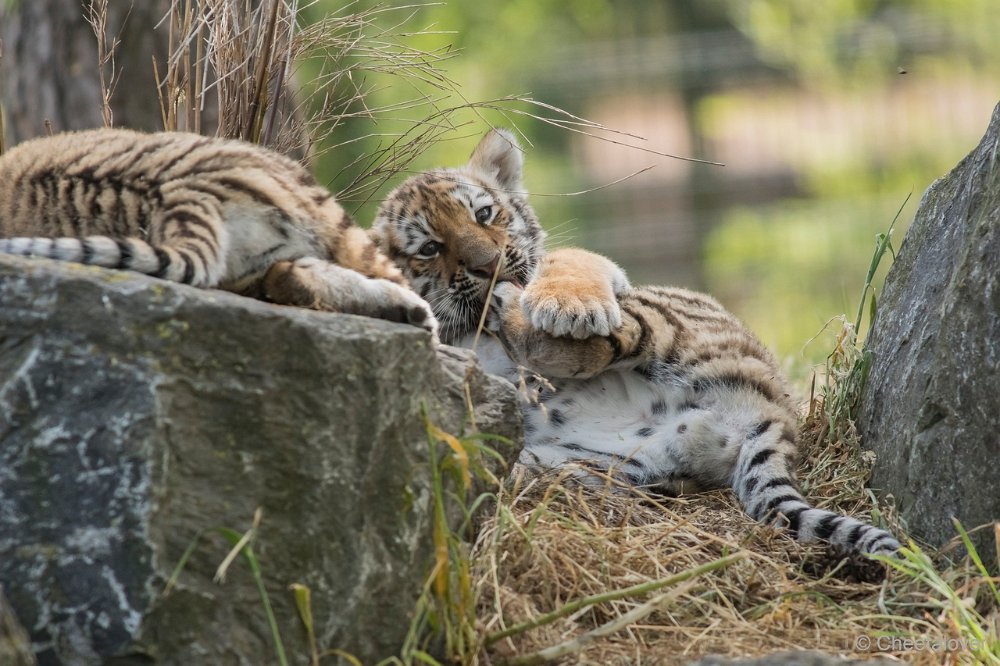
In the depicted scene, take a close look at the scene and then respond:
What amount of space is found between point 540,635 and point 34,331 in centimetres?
121

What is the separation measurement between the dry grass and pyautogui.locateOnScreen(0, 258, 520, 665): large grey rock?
339mm

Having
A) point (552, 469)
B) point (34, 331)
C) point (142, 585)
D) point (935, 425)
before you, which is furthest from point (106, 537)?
point (935, 425)

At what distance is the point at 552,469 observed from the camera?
11.4 feet

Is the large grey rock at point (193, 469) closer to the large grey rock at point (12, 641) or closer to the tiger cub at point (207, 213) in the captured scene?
the large grey rock at point (12, 641)

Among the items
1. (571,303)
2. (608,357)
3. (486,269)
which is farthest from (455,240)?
(608,357)

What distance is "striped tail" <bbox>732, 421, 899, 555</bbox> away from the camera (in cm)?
297

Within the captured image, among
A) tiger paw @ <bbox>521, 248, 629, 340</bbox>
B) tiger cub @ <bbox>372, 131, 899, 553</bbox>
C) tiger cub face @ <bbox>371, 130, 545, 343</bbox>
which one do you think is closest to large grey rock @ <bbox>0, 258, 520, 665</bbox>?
tiger cub @ <bbox>372, 131, 899, 553</bbox>

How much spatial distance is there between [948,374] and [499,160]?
7.47 ft

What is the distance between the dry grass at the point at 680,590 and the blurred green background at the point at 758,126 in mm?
9477

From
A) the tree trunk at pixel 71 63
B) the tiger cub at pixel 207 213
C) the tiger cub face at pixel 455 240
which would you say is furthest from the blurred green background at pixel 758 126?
the tiger cub at pixel 207 213

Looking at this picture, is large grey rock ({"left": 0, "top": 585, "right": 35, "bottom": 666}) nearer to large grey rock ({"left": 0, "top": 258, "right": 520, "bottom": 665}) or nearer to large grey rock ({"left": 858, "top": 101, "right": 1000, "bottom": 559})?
large grey rock ({"left": 0, "top": 258, "right": 520, "bottom": 665})

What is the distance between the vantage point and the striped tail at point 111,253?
2549 millimetres

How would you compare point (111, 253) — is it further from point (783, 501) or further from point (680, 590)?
point (783, 501)

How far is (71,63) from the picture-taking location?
554cm
